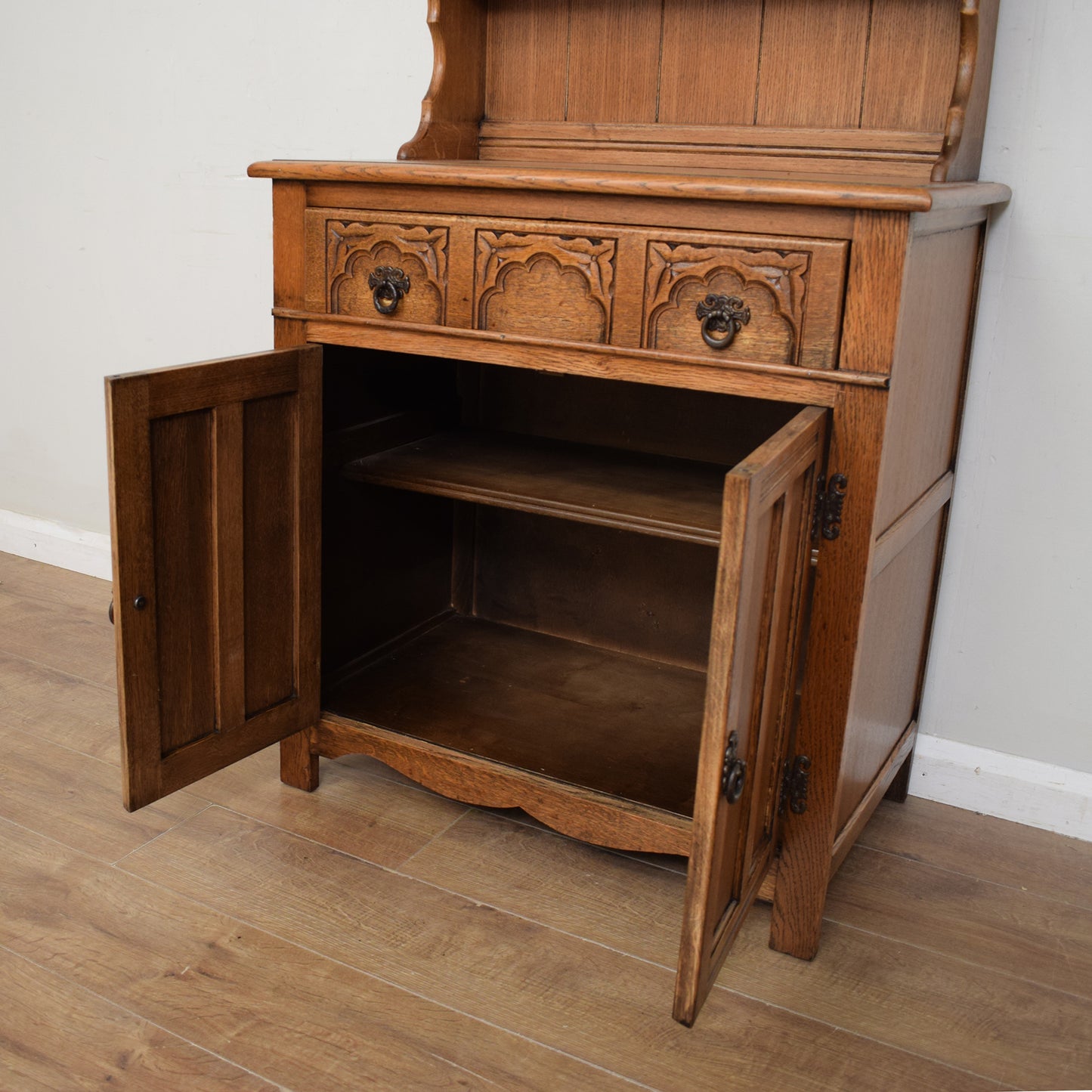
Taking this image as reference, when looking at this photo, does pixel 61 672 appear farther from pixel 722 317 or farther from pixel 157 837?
pixel 722 317

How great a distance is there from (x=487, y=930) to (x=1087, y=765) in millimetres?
Result: 1158

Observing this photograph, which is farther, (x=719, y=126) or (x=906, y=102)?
(x=719, y=126)

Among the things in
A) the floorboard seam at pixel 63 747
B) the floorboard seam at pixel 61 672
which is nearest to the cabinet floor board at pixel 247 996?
the floorboard seam at pixel 63 747

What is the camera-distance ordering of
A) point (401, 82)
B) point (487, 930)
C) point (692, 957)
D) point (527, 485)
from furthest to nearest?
1. point (401, 82)
2. point (527, 485)
3. point (487, 930)
4. point (692, 957)

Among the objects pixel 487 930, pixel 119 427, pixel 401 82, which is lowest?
pixel 487 930

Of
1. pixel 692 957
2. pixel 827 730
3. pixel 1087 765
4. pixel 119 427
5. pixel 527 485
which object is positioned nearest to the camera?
pixel 692 957

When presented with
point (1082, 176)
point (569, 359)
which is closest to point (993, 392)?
point (1082, 176)

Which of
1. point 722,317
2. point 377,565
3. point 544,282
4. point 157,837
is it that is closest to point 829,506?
point 722,317

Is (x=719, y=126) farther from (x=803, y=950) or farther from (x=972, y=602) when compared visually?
(x=803, y=950)

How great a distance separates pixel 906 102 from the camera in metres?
1.93

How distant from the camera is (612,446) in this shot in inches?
94.2

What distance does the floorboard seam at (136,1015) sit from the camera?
1503 mm

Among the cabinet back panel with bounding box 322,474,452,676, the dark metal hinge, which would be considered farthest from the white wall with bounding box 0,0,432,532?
the dark metal hinge

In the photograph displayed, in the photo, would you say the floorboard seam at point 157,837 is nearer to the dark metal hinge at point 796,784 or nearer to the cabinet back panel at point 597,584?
the cabinet back panel at point 597,584
